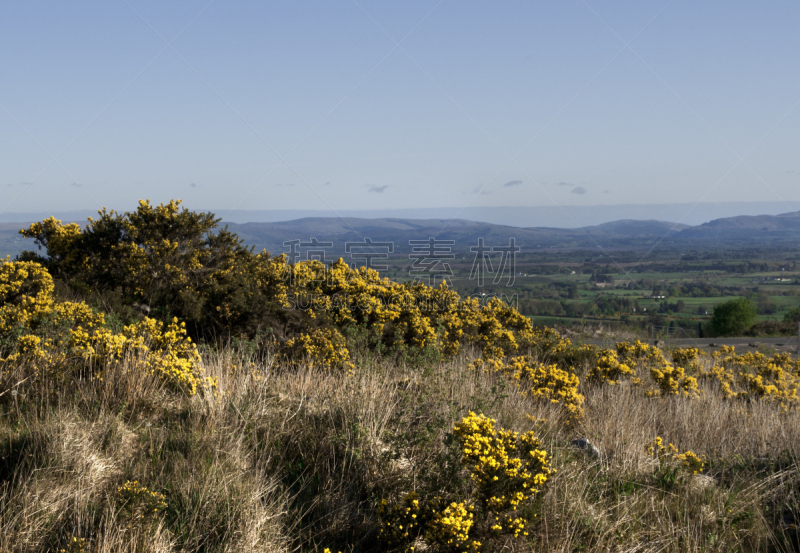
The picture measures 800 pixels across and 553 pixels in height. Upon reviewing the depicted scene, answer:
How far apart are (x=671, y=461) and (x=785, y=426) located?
7.75ft

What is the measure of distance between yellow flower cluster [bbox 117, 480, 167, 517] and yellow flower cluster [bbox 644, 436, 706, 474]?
357 cm

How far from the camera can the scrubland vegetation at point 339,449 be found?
2850 millimetres

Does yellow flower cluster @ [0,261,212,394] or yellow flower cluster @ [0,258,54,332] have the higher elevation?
yellow flower cluster @ [0,258,54,332]

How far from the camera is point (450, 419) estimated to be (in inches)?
154

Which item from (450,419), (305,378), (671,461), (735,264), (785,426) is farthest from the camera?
(735,264)

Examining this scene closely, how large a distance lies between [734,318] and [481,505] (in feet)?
94.3

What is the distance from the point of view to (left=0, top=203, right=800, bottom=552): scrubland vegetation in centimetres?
285

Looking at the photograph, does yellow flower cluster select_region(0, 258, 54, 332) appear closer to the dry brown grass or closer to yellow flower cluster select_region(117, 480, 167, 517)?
the dry brown grass

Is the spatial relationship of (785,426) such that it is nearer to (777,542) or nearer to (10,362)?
(777,542)

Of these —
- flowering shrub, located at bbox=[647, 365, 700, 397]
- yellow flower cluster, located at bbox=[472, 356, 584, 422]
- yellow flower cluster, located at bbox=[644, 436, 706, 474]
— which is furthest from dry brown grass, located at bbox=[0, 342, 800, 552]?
flowering shrub, located at bbox=[647, 365, 700, 397]

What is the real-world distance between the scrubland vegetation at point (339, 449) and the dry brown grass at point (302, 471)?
16 millimetres

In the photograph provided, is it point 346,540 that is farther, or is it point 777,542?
point 777,542

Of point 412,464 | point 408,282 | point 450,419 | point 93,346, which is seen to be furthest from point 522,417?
point 408,282

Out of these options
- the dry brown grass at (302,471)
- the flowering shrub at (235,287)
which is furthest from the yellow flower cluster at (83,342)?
the flowering shrub at (235,287)
